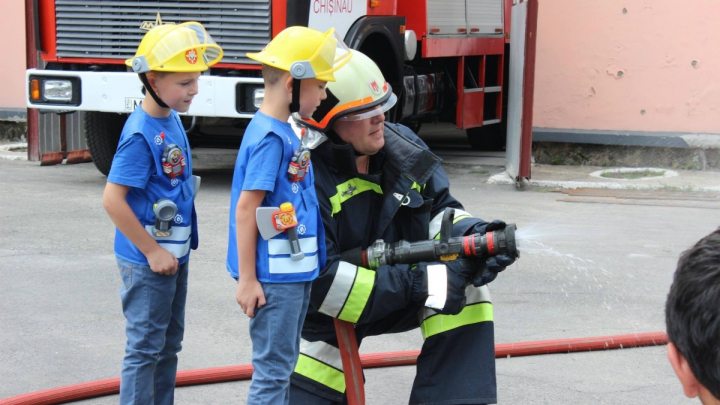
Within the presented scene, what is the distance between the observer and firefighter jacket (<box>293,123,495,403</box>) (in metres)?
3.00

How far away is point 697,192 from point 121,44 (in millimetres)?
5528

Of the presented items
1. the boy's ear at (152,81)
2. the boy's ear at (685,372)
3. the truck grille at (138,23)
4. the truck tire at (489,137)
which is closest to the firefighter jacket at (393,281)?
the boy's ear at (152,81)

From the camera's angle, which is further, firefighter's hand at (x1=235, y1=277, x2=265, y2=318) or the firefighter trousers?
the firefighter trousers

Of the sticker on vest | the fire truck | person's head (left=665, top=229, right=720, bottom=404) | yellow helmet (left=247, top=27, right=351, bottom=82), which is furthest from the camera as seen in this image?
the fire truck

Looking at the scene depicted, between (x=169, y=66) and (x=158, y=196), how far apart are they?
1.42ft

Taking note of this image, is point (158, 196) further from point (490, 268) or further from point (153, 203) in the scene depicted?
point (490, 268)

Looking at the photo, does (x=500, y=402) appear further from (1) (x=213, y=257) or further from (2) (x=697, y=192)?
(2) (x=697, y=192)

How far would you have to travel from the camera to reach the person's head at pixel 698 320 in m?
1.28

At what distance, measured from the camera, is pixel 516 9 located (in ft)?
31.4

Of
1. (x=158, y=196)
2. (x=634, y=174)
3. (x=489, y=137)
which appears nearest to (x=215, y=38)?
(x=158, y=196)

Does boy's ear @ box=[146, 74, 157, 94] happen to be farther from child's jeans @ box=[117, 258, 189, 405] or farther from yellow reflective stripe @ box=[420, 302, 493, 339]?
yellow reflective stripe @ box=[420, 302, 493, 339]

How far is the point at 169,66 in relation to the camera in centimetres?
294

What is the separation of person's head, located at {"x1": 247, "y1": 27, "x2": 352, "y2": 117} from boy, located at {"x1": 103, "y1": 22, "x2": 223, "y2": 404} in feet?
1.23

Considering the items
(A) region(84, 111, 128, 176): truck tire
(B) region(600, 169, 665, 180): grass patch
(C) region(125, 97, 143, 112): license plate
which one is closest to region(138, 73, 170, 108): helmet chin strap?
(C) region(125, 97, 143, 112): license plate
